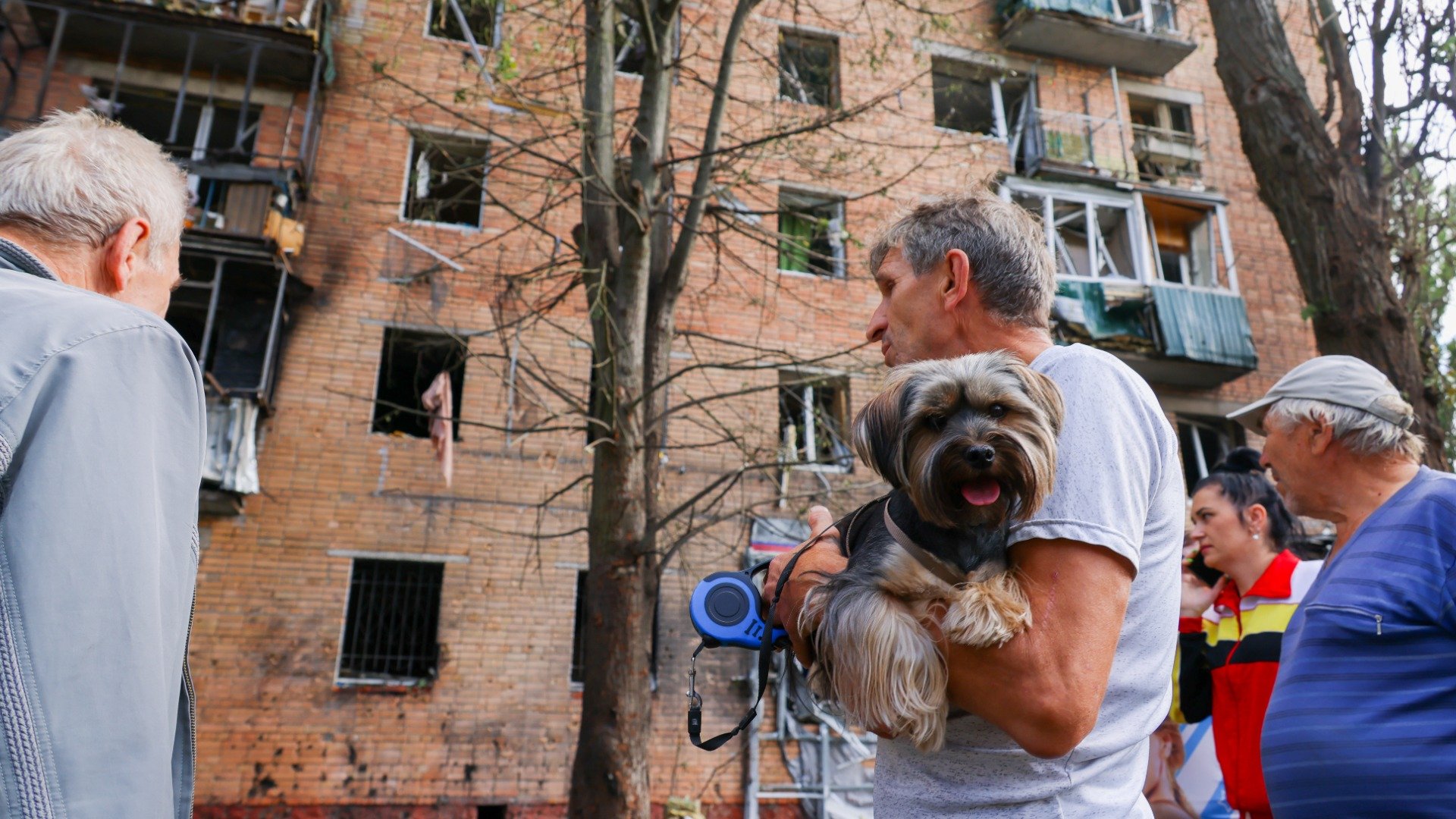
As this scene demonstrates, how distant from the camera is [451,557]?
13539mm

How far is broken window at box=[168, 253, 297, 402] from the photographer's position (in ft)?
43.8

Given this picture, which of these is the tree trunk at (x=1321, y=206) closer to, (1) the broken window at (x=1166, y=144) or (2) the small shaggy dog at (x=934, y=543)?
(2) the small shaggy dog at (x=934, y=543)

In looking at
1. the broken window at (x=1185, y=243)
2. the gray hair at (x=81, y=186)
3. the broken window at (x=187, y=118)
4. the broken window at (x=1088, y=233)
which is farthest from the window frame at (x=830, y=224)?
the broken window at (x=187, y=118)

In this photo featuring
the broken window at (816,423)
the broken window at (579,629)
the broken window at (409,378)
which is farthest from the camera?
the broken window at (409,378)

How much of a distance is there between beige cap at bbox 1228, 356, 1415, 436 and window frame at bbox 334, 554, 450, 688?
40.0 feet

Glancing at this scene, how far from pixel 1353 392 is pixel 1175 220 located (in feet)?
59.8

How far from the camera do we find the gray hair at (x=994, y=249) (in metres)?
2.04

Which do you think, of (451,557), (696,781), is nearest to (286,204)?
(451,557)

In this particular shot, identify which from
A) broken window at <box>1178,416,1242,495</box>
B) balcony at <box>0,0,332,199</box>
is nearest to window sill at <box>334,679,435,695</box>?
balcony at <box>0,0,332,199</box>

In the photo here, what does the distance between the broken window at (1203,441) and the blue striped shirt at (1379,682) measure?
16740mm

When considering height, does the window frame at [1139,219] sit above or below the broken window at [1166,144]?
below

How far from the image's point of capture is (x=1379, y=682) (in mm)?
2365

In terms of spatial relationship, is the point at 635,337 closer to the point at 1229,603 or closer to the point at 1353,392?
the point at 1229,603

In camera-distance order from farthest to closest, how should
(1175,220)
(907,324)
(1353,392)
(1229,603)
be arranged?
(1175,220), (1229,603), (1353,392), (907,324)
